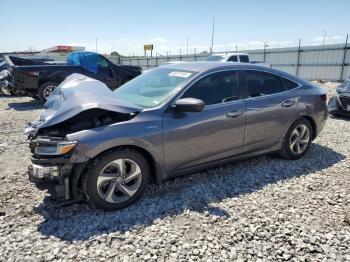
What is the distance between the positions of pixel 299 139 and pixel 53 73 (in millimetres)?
8535

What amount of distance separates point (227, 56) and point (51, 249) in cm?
1453

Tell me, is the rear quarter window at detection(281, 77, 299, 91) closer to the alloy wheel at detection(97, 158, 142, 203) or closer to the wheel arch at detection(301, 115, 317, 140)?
the wheel arch at detection(301, 115, 317, 140)

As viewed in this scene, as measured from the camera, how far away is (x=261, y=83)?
181 inches

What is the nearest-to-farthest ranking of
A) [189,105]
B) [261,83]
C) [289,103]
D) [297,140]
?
[189,105] < [261,83] < [289,103] < [297,140]

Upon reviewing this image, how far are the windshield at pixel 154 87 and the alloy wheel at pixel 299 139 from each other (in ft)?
6.94

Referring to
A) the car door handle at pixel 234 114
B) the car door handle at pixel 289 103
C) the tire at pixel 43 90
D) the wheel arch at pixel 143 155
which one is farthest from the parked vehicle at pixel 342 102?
the tire at pixel 43 90

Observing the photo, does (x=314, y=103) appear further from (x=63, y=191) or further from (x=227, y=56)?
(x=227, y=56)

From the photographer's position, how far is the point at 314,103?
510cm

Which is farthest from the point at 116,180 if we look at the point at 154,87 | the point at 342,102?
the point at 342,102

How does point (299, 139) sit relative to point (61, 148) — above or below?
below

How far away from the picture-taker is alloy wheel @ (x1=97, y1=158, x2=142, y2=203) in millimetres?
3379

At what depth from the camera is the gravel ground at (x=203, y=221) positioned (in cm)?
281

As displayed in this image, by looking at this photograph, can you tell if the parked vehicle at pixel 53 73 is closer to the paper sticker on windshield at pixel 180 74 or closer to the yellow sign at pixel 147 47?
the paper sticker on windshield at pixel 180 74

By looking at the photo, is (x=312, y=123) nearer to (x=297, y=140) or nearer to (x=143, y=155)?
(x=297, y=140)
